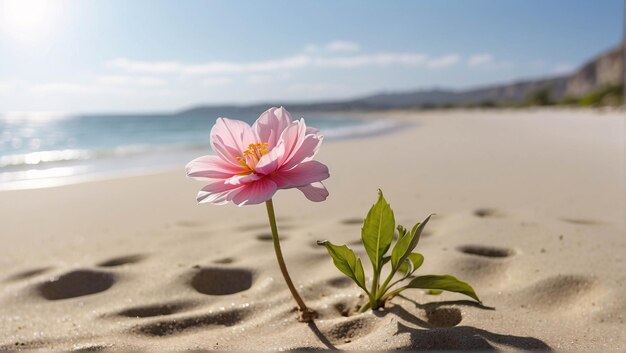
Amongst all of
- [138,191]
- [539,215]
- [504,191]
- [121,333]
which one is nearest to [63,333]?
[121,333]

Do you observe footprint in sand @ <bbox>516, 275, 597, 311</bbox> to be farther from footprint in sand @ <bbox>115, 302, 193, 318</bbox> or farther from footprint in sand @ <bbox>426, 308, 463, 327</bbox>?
footprint in sand @ <bbox>115, 302, 193, 318</bbox>

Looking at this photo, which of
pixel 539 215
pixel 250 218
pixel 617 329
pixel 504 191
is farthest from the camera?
pixel 504 191

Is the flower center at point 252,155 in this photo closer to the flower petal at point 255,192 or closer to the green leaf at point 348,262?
the flower petal at point 255,192

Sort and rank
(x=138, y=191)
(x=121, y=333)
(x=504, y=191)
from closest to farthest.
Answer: (x=121, y=333)
(x=504, y=191)
(x=138, y=191)

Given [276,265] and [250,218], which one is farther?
[250,218]

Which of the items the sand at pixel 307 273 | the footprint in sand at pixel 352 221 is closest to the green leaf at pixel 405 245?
the sand at pixel 307 273

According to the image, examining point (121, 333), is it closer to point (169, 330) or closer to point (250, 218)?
point (169, 330)

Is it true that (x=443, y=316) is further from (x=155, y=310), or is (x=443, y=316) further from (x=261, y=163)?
(x=155, y=310)

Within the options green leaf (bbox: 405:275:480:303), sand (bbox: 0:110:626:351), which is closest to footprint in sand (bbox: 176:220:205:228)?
sand (bbox: 0:110:626:351)
